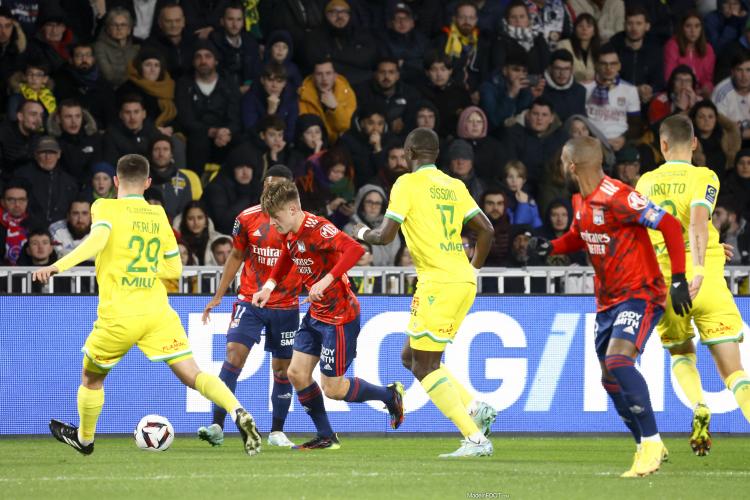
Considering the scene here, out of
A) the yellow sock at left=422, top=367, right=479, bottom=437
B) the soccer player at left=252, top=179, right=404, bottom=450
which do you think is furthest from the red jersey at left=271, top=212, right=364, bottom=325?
the yellow sock at left=422, top=367, right=479, bottom=437

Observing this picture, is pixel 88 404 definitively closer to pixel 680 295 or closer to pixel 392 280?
pixel 392 280

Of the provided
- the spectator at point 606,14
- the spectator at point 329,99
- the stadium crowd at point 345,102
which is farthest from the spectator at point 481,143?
the spectator at point 606,14

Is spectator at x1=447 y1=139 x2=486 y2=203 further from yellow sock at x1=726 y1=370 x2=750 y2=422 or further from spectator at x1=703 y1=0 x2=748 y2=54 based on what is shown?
yellow sock at x1=726 y1=370 x2=750 y2=422

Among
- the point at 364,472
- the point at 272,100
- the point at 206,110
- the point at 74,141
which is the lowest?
the point at 364,472

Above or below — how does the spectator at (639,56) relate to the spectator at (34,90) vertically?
above

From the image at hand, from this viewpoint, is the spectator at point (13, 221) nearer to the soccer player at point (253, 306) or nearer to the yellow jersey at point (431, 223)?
the soccer player at point (253, 306)

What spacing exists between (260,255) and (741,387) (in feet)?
12.9

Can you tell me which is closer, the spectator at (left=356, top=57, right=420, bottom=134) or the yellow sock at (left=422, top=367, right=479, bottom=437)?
the yellow sock at (left=422, top=367, right=479, bottom=437)

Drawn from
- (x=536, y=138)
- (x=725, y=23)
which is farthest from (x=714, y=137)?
(x=725, y=23)

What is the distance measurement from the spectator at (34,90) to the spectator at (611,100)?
6251mm

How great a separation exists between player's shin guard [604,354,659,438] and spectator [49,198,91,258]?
6.81 meters

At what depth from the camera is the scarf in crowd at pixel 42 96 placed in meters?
14.7

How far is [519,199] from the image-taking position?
15.1m

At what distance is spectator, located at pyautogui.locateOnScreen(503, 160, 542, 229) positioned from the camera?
15016 millimetres
